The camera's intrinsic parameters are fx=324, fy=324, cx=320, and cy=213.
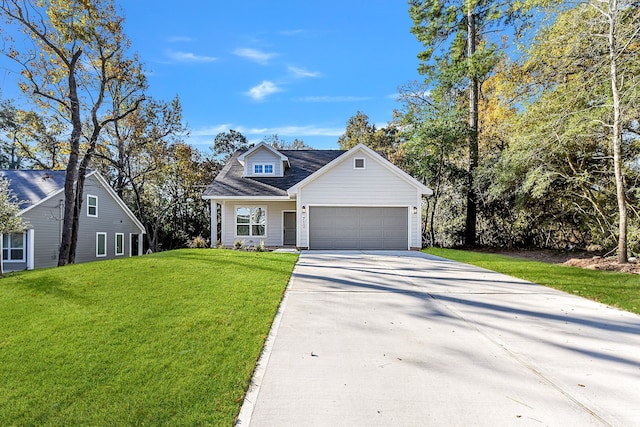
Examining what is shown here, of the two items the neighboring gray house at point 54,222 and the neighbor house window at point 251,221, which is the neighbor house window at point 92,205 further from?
the neighbor house window at point 251,221

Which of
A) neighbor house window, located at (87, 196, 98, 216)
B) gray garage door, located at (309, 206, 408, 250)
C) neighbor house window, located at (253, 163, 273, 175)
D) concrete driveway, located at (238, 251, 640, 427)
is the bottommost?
concrete driveway, located at (238, 251, 640, 427)

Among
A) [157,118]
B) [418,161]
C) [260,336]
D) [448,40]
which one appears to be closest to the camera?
[260,336]

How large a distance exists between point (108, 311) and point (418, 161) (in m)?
16.2

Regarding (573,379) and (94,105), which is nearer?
(573,379)

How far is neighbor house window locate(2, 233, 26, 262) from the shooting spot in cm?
1473

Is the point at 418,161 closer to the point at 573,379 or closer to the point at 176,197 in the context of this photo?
the point at 573,379

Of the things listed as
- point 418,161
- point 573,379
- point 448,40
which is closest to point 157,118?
point 418,161

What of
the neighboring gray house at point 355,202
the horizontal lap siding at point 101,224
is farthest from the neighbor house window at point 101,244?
the neighboring gray house at point 355,202

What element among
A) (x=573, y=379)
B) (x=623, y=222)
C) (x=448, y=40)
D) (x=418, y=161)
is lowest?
(x=573, y=379)

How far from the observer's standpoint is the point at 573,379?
300 cm

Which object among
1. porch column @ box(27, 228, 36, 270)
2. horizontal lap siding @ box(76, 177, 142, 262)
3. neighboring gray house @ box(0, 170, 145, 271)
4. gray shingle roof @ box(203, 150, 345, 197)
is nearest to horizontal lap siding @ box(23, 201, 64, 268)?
neighboring gray house @ box(0, 170, 145, 271)

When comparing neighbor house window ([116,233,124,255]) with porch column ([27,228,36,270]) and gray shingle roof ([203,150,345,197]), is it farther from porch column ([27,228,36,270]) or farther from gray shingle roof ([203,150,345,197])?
gray shingle roof ([203,150,345,197])

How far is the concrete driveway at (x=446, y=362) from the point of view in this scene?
2471 millimetres

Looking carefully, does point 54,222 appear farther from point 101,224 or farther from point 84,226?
point 101,224
